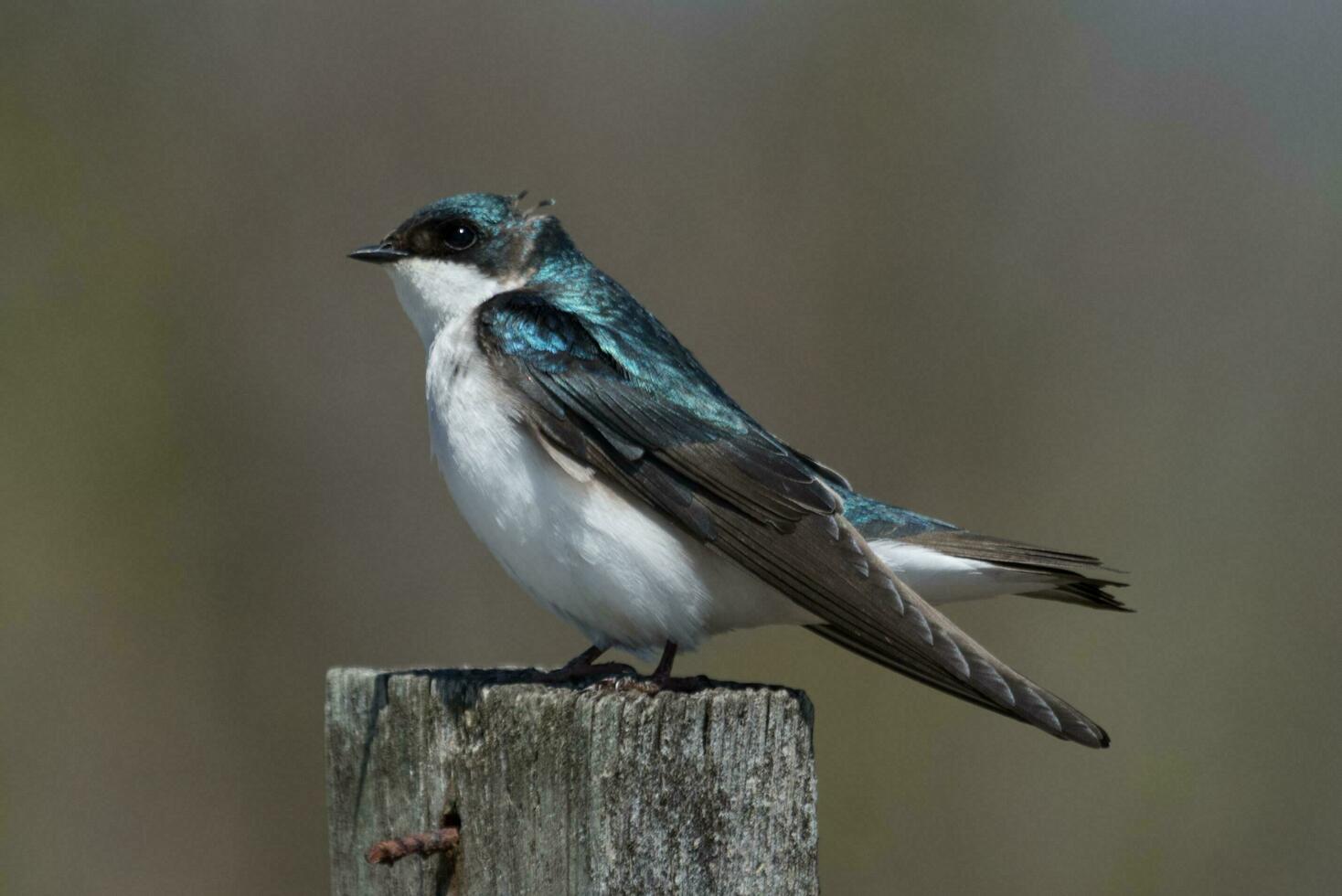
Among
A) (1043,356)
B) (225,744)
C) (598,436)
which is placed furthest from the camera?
(1043,356)

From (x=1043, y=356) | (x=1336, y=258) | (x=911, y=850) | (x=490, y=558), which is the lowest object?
(x=911, y=850)

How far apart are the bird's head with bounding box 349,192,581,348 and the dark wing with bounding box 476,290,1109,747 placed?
0.87 feet

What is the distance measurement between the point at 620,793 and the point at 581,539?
78 cm

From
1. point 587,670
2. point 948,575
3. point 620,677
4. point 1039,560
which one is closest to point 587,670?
point 587,670

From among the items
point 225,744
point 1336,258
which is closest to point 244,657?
point 225,744

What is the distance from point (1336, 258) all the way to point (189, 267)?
3746mm

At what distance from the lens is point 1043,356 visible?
4.84 meters

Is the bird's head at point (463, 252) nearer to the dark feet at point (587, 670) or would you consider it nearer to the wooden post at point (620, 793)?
the dark feet at point (587, 670)

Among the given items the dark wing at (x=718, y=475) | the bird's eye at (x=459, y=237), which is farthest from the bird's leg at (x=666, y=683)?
the bird's eye at (x=459, y=237)

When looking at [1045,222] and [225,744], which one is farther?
[1045,222]

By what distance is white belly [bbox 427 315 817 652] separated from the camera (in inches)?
97.2

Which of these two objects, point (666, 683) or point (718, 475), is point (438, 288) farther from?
point (666, 683)

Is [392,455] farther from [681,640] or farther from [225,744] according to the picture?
[681,640]

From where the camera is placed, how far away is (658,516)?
2488mm
